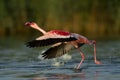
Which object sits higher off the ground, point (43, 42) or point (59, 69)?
point (43, 42)

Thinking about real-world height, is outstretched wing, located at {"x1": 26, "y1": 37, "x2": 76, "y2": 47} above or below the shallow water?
above

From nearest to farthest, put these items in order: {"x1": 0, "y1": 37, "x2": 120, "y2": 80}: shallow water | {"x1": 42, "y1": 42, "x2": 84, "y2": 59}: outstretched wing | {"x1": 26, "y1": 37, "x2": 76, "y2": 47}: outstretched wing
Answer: {"x1": 0, "y1": 37, "x2": 120, "y2": 80}: shallow water, {"x1": 26, "y1": 37, "x2": 76, "y2": 47}: outstretched wing, {"x1": 42, "y1": 42, "x2": 84, "y2": 59}: outstretched wing

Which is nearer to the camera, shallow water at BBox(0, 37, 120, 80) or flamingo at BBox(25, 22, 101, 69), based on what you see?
shallow water at BBox(0, 37, 120, 80)

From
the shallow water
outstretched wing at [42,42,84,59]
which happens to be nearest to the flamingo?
outstretched wing at [42,42,84,59]

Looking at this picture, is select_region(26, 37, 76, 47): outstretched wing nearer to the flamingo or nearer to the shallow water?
the flamingo

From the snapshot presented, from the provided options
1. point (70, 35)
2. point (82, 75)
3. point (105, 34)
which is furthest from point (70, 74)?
point (105, 34)

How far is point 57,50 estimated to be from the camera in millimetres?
16547

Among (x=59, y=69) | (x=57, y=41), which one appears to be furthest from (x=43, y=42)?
(x=59, y=69)

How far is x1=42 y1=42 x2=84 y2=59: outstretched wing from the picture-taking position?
16469 millimetres

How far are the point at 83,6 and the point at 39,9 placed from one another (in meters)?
2.48

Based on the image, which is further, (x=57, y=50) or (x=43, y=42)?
(x=57, y=50)

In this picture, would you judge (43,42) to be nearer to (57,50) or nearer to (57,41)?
(57,41)

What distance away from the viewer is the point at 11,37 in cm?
3172

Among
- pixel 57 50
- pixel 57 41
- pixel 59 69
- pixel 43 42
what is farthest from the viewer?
pixel 57 50
